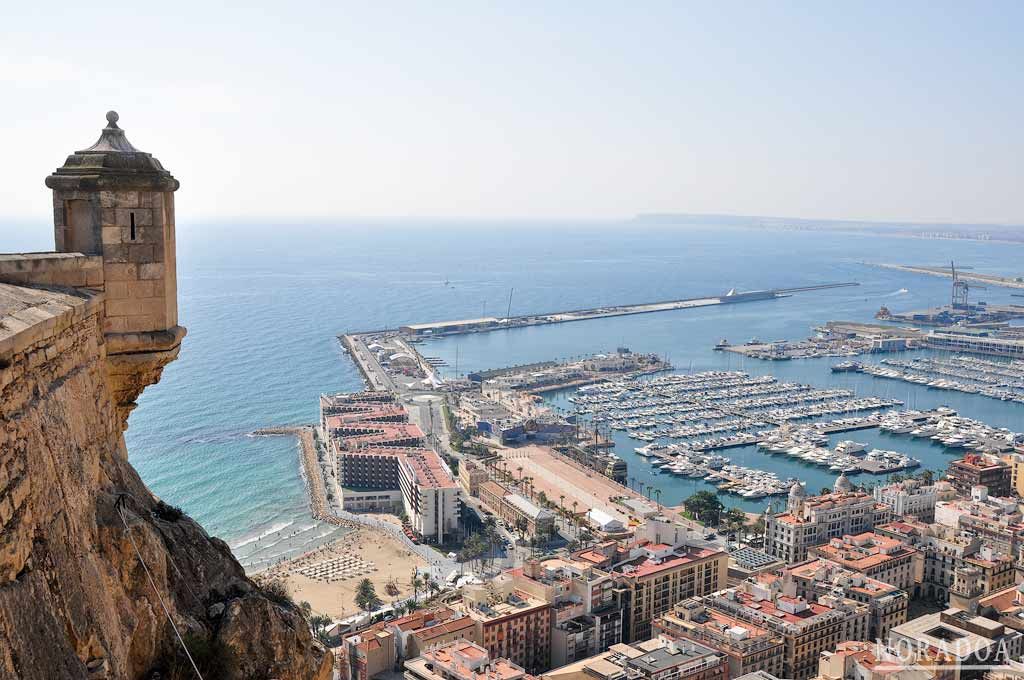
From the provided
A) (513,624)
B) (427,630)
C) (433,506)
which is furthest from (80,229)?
(433,506)

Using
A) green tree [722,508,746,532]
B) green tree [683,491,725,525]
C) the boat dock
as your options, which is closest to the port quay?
green tree [722,508,746,532]

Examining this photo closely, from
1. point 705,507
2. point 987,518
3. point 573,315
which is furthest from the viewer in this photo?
point 573,315

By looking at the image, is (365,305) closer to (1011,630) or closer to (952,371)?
(952,371)

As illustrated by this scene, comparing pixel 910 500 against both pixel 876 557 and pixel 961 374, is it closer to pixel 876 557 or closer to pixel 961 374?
pixel 876 557

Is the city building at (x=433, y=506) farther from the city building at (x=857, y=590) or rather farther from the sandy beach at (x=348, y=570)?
the city building at (x=857, y=590)

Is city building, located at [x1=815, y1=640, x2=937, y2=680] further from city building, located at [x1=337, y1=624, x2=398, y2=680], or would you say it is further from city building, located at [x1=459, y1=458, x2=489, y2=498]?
city building, located at [x1=459, y1=458, x2=489, y2=498]

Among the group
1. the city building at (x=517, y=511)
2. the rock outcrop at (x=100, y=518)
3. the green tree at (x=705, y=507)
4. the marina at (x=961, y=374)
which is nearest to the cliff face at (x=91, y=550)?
the rock outcrop at (x=100, y=518)

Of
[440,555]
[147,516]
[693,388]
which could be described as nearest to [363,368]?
[693,388]
